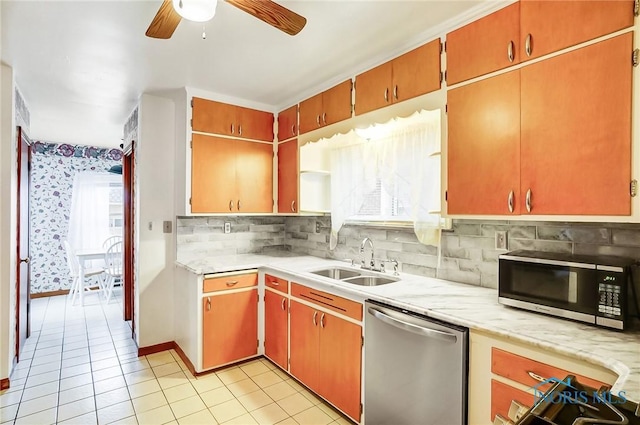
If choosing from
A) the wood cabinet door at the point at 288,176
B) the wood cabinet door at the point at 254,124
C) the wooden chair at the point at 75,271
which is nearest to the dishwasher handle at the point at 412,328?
the wood cabinet door at the point at 288,176

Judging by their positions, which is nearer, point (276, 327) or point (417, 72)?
point (417, 72)

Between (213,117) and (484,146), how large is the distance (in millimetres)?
2409

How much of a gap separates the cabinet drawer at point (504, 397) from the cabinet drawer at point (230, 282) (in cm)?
208

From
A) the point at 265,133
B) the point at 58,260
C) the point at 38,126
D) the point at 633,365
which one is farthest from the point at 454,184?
the point at 58,260

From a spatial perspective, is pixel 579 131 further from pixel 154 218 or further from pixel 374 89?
pixel 154 218

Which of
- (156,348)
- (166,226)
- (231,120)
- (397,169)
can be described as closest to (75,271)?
(156,348)

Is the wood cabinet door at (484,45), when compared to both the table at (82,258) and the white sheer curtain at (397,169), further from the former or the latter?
the table at (82,258)

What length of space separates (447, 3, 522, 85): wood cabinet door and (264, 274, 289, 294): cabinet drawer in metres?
1.88

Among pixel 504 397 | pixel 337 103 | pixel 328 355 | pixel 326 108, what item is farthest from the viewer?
pixel 326 108

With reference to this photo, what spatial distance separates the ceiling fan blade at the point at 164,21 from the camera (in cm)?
138

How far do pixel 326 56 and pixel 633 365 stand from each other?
2.29 m

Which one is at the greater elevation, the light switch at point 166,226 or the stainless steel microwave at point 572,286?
the light switch at point 166,226

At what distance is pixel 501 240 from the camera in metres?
1.98

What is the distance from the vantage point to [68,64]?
2.50m
